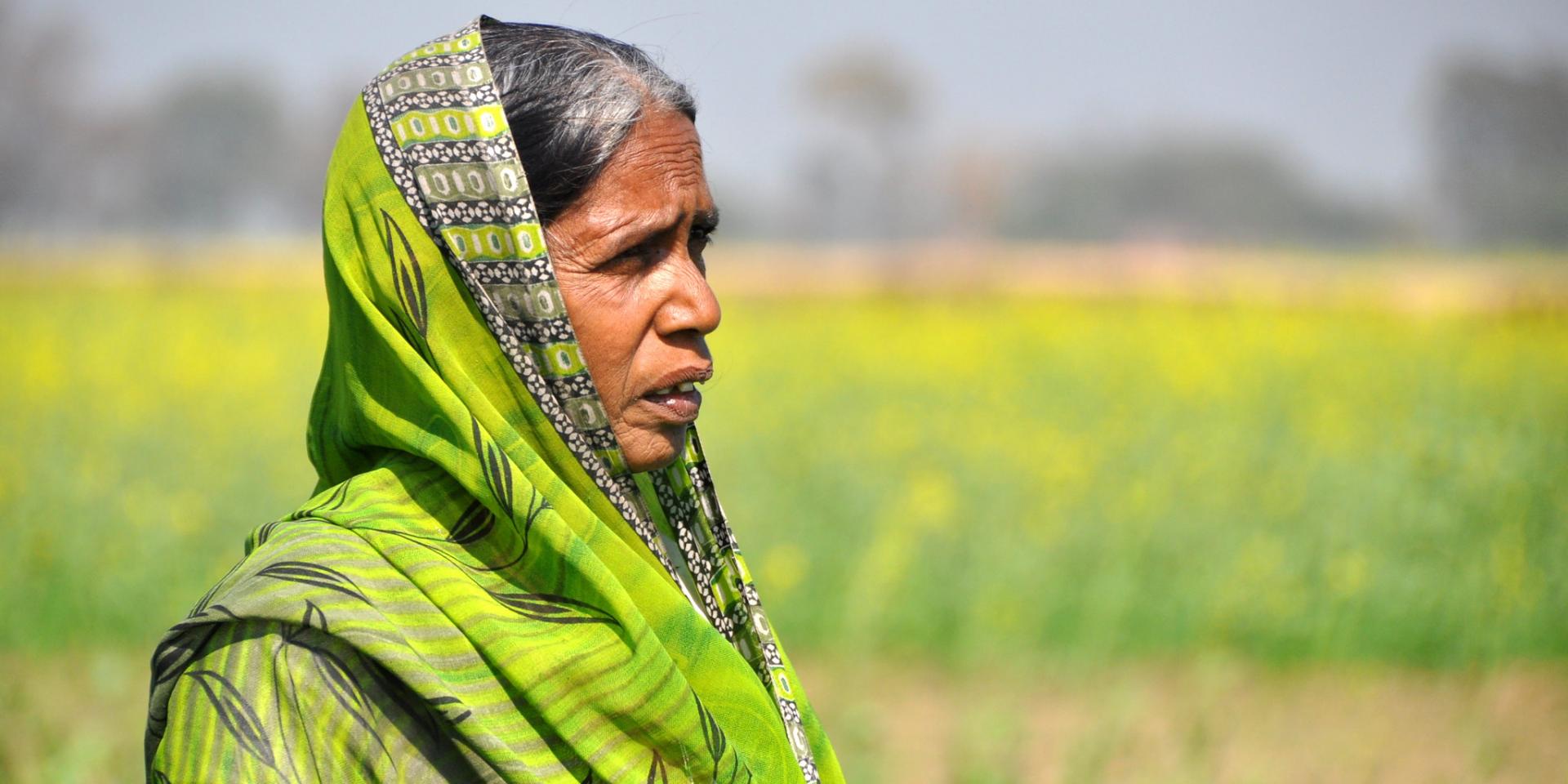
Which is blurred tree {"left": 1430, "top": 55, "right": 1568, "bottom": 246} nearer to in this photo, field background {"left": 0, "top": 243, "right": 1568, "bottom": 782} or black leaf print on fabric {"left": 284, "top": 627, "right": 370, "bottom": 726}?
field background {"left": 0, "top": 243, "right": 1568, "bottom": 782}

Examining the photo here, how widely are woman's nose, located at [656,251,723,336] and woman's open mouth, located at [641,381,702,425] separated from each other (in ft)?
0.25

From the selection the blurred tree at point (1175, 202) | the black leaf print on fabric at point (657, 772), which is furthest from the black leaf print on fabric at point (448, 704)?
the blurred tree at point (1175, 202)

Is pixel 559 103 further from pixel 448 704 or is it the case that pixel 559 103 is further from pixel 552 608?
pixel 448 704

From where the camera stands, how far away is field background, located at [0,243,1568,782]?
487cm

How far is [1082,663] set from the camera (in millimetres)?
5477

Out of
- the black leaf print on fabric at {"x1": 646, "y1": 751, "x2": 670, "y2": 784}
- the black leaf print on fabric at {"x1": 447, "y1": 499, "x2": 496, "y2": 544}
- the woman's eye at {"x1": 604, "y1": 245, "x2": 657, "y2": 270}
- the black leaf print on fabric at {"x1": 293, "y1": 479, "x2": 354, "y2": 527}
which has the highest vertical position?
the woman's eye at {"x1": 604, "y1": 245, "x2": 657, "y2": 270}

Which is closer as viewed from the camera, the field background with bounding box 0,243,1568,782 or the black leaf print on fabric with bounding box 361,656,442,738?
the black leaf print on fabric with bounding box 361,656,442,738

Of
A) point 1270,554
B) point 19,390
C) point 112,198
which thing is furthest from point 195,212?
point 1270,554

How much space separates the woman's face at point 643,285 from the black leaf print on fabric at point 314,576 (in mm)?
397

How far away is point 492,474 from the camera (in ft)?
4.53

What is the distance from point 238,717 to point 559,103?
758 millimetres

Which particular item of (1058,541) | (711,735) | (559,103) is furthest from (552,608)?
(1058,541)

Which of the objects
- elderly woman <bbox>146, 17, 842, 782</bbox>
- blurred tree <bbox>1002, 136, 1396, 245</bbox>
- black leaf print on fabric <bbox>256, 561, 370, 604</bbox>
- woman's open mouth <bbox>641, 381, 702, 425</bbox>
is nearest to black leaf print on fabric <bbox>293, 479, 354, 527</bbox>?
elderly woman <bbox>146, 17, 842, 782</bbox>

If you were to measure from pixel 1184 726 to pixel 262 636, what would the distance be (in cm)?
428
